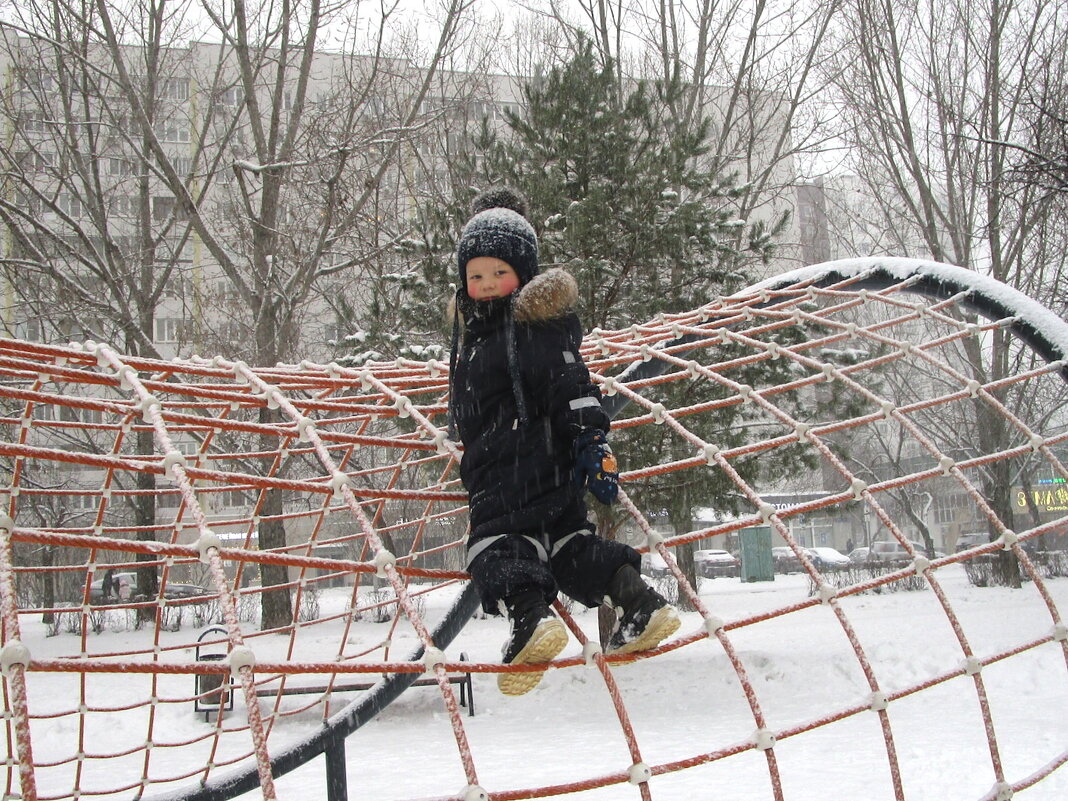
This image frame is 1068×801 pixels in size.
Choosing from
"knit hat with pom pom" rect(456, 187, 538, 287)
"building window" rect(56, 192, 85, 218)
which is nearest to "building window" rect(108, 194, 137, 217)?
"building window" rect(56, 192, 85, 218)

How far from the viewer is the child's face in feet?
7.62

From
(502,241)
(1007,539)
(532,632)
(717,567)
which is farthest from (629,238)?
(717,567)

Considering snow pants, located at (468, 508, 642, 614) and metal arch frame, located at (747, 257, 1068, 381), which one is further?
metal arch frame, located at (747, 257, 1068, 381)

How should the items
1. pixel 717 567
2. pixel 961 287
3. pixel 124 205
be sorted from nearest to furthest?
pixel 961 287
pixel 124 205
pixel 717 567

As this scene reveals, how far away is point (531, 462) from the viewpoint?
213cm

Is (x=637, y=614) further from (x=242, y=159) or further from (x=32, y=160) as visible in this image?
(x=32, y=160)

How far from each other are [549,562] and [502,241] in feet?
2.76

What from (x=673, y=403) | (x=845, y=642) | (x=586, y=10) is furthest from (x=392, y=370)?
(x=586, y=10)

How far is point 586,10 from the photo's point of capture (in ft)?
44.3

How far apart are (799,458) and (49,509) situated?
13.7m

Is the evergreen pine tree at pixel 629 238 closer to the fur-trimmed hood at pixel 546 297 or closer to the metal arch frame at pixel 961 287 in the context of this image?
the metal arch frame at pixel 961 287

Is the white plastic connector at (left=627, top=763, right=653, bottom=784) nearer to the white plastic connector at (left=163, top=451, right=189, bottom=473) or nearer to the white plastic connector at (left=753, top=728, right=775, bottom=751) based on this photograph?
the white plastic connector at (left=753, top=728, right=775, bottom=751)

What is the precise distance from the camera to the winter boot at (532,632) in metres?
1.89

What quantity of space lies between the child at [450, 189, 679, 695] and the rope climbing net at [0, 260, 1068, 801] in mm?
125
